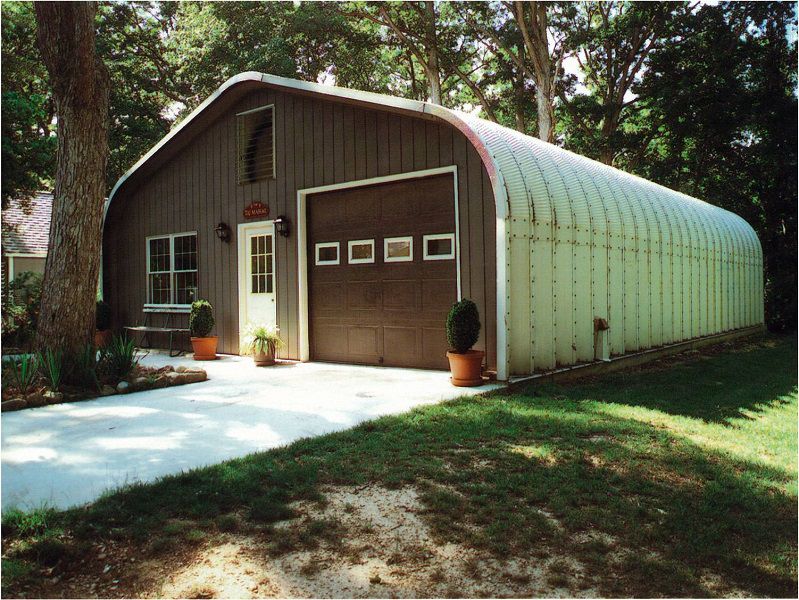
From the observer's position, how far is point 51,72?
23.7ft

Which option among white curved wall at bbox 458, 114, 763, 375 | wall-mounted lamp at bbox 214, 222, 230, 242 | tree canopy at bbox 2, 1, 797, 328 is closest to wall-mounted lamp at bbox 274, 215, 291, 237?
wall-mounted lamp at bbox 214, 222, 230, 242

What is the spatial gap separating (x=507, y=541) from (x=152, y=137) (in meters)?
20.7

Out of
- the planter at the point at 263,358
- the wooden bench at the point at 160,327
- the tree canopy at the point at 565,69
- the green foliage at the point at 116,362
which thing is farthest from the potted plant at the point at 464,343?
the tree canopy at the point at 565,69

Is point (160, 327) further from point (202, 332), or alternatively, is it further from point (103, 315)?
point (202, 332)

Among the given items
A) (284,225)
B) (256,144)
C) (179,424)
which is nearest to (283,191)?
(284,225)

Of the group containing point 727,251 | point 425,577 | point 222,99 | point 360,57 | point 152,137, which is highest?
point 360,57

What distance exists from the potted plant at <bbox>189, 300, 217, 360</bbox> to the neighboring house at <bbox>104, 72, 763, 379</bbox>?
1.78 feet

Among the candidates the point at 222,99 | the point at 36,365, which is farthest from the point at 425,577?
the point at 222,99

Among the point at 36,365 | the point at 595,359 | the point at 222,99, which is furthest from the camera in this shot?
the point at 222,99

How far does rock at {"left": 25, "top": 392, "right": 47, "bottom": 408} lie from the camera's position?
20.3ft

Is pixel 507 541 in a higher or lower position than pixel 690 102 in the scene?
lower

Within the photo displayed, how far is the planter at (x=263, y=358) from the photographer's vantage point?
9633 millimetres

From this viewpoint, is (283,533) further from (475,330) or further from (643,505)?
(475,330)

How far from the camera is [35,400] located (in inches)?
245
